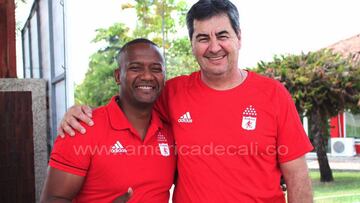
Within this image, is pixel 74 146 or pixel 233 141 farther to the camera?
pixel 233 141

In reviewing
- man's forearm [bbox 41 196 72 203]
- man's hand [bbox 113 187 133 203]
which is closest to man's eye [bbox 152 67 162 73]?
man's hand [bbox 113 187 133 203]

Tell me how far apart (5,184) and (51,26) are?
173 centimetres

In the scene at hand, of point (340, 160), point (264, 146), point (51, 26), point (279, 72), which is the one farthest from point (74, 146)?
point (340, 160)

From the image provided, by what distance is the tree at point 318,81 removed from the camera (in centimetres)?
1061

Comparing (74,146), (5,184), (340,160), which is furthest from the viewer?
(340,160)

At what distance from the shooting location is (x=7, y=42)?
11.5 feet

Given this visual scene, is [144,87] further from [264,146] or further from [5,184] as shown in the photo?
[5,184]

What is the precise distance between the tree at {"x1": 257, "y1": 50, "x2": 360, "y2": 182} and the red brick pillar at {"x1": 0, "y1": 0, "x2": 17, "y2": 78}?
778 centimetres

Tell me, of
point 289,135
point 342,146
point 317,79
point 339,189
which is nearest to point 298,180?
point 289,135

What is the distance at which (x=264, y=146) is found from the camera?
2.28m

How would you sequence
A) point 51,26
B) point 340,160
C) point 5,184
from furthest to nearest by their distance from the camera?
point 340,160 < point 51,26 < point 5,184

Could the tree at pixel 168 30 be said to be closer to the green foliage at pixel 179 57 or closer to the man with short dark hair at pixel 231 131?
the green foliage at pixel 179 57

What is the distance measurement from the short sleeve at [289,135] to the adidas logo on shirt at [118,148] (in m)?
0.80

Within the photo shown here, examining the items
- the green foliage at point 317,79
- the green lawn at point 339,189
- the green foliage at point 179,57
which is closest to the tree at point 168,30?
the green foliage at point 179,57
